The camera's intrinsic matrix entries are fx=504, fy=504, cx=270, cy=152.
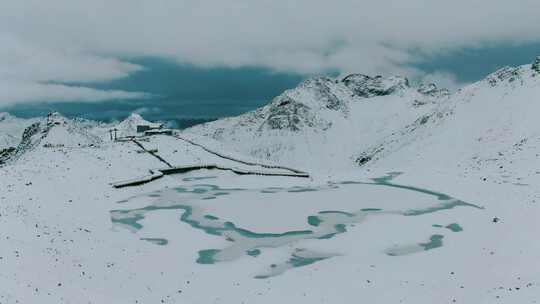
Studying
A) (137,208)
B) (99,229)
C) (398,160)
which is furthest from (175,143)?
(398,160)

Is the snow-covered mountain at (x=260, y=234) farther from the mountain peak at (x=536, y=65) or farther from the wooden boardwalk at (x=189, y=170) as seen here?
the mountain peak at (x=536, y=65)

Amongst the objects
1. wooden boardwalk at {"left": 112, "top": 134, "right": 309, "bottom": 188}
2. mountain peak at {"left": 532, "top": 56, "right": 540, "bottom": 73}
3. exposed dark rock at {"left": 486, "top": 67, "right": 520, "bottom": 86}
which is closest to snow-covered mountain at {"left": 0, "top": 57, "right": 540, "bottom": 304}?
wooden boardwalk at {"left": 112, "top": 134, "right": 309, "bottom": 188}

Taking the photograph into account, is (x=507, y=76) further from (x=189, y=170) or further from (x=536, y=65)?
(x=189, y=170)

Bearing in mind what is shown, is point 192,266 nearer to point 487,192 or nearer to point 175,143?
point 487,192

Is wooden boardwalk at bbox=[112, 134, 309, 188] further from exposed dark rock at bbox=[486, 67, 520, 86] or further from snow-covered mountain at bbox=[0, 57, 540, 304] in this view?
exposed dark rock at bbox=[486, 67, 520, 86]

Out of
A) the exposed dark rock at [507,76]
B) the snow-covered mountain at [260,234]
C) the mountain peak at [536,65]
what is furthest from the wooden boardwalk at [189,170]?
the mountain peak at [536,65]

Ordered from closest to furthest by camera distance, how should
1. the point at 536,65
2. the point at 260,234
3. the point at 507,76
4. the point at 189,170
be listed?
the point at 260,234, the point at 189,170, the point at 536,65, the point at 507,76

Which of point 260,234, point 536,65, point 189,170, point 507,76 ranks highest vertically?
point 536,65

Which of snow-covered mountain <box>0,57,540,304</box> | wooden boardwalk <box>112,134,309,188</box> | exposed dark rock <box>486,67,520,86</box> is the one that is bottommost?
snow-covered mountain <box>0,57,540,304</box>

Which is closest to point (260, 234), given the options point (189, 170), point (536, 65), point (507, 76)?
point (189, 170)

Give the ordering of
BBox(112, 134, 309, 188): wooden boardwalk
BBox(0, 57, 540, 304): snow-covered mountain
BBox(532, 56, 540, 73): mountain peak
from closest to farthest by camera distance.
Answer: BBox(0, 57, 540, 304): snow-covered mountain, BBox(112, 134, 309, 188): wooden boardwalk, BBox(532, 56, 540, 73): mountain peak

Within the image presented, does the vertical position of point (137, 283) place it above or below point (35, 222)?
below
